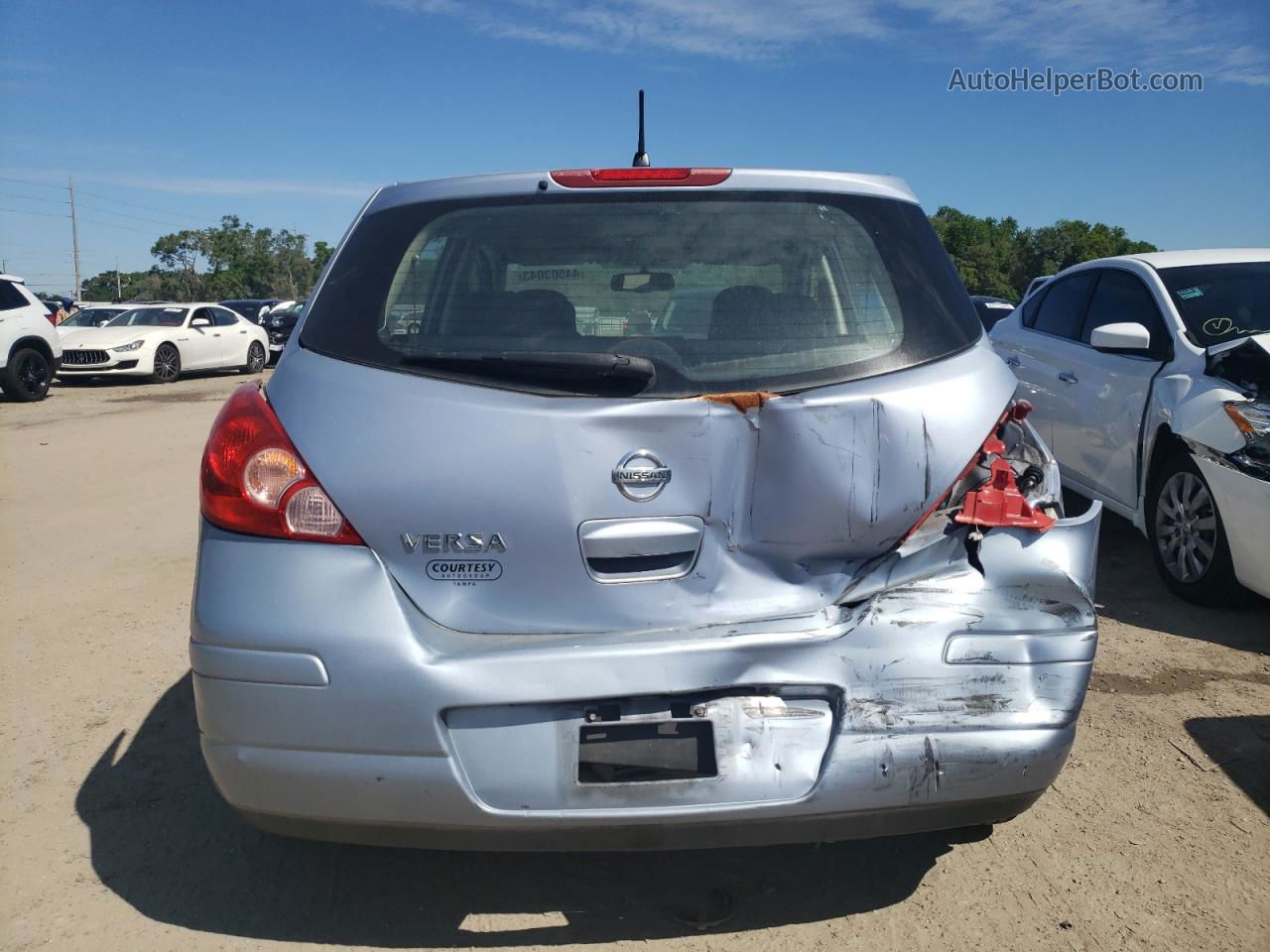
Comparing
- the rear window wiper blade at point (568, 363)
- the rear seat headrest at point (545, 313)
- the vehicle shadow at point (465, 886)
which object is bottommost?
the vehicle shadow at point (465, 886)

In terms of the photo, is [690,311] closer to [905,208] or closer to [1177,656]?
[905,208]

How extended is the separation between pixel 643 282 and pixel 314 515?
88cm

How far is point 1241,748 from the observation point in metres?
3.51

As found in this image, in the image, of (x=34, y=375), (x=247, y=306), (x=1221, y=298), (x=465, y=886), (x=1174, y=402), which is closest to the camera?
(x=465, y=886)

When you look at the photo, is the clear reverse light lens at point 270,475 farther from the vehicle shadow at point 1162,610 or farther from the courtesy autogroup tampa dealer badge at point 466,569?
the vehicle shadow at point 1162,610

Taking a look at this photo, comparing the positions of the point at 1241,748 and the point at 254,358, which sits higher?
the point at 1241,748

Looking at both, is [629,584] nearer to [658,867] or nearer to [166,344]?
[658,867]

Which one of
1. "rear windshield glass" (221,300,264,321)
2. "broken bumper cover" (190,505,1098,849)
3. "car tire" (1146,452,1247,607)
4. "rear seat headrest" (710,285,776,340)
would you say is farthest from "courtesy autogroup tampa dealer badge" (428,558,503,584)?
"rear windshield glass" (221,300,264,321)

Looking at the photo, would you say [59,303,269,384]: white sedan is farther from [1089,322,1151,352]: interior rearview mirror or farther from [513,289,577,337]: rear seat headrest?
[513,289,577,337]: rear seat headrest

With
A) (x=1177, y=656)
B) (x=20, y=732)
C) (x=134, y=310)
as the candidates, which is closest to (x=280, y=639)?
(x=20, y=732)

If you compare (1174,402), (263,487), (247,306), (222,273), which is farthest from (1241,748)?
(222,273)

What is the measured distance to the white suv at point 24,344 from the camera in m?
14.7

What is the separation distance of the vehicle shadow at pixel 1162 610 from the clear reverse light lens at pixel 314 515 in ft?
12.6

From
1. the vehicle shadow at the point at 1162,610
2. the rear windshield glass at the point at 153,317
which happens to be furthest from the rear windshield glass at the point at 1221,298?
the rear windshield glass at the point at 153,317
